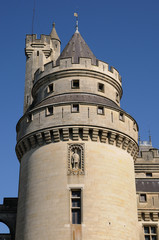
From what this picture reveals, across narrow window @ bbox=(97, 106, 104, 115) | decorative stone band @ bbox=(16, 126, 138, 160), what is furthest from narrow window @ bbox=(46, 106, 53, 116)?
narrow window @ bbox=(97, 106, 104, 115)

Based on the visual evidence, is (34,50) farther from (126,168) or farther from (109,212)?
(109,212)

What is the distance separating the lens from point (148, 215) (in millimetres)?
26094

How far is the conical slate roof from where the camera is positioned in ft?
91.5

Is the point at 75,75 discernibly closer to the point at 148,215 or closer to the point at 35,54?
the point at 148,215

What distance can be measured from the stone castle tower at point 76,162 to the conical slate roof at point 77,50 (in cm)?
160

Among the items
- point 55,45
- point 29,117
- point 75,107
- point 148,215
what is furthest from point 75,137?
point 55,45

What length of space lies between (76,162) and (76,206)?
2398mm

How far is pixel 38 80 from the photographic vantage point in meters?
27.2

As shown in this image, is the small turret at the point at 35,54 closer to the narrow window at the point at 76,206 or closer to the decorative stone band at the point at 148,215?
the decorative stone band at the point at 148,215

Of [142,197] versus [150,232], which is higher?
[142,197]

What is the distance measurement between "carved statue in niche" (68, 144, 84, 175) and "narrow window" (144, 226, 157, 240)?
7907mm

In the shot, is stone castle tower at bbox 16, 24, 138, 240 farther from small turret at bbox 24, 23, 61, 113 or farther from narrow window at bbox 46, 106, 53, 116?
small turret at bbox 24, 23, 61, 113

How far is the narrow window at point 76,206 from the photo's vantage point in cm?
2056

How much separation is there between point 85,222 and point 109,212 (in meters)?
1.46
